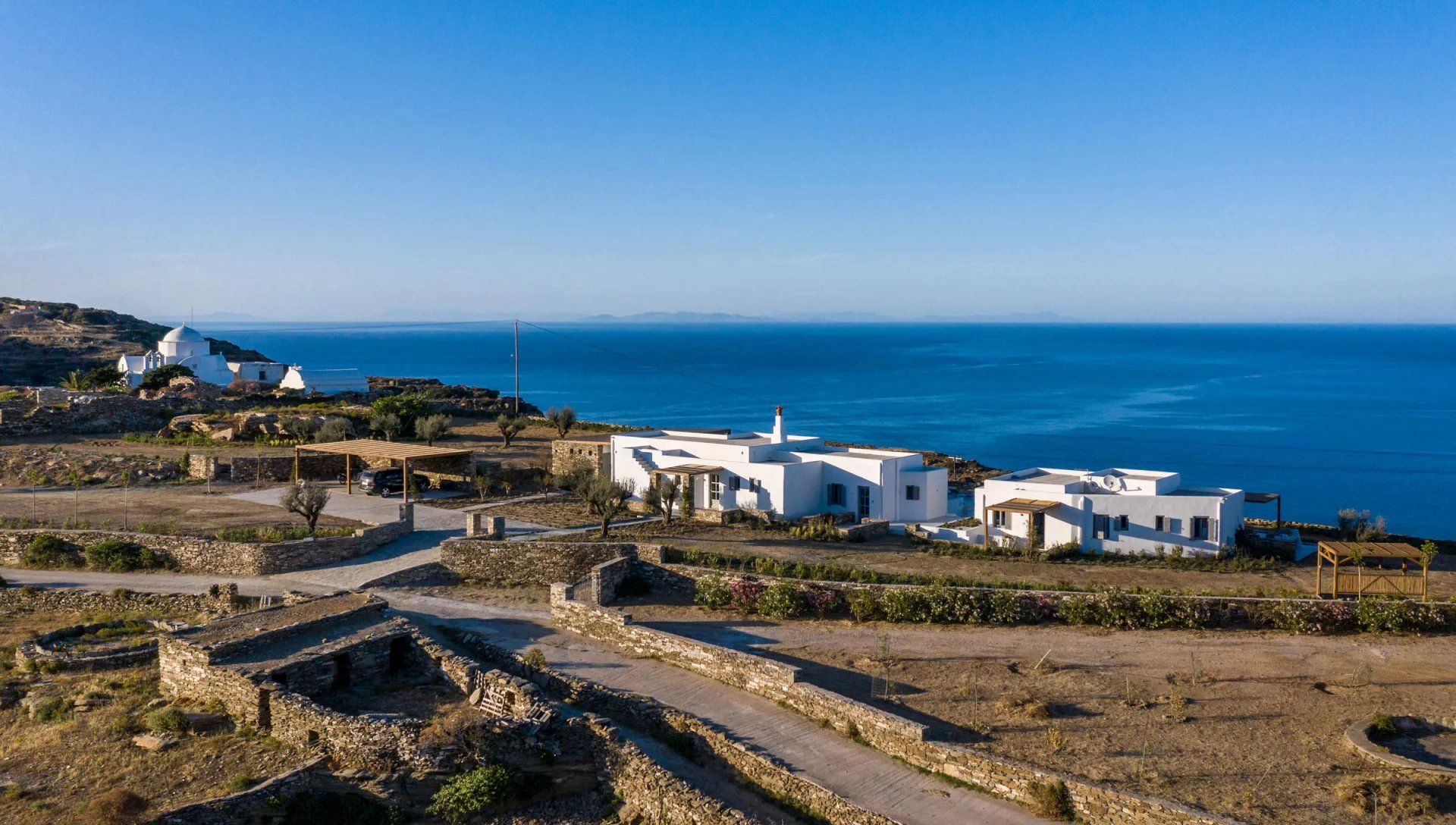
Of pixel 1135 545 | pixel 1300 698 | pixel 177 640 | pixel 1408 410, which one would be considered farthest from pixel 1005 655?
pixel 1408 410

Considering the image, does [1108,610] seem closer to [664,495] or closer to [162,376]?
[664,495]

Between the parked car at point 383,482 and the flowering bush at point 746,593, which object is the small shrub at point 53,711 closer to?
the flowering bush at point 746,593

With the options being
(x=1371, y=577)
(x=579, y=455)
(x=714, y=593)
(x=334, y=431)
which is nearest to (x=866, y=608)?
(x=714, y=593)

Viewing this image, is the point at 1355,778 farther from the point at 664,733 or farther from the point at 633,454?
the point at 633,454

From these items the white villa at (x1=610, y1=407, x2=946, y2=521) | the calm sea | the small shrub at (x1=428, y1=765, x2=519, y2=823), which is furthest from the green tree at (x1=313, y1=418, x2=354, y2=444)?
the calm sea

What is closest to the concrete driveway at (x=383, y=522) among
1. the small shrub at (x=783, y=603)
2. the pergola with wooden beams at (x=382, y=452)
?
the pergola with wooden beams at (x=382, y=452)

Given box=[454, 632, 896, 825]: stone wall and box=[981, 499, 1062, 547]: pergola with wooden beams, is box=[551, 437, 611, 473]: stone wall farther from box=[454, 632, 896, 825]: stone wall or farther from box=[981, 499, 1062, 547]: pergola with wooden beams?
box=[454, 632, 896, 825]: stone wall

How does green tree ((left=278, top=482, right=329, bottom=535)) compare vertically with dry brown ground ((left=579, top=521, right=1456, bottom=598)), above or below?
above
